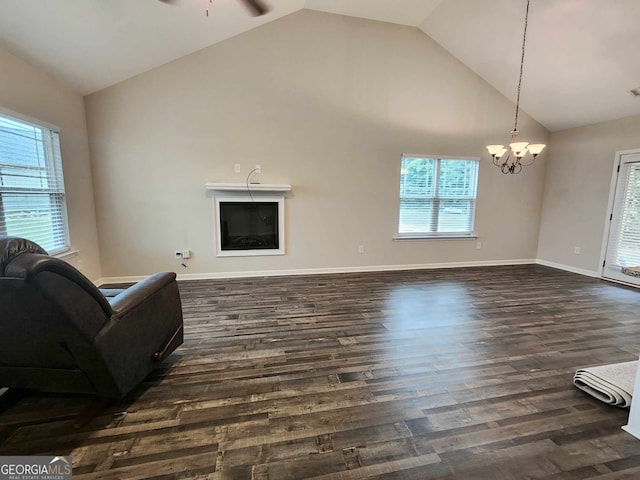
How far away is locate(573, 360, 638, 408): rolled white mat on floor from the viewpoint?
188cm

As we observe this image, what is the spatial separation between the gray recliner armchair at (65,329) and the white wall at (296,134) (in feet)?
9.32

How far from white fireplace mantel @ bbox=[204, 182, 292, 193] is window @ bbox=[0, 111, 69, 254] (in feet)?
5.56

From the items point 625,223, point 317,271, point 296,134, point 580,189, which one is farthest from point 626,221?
point 296,134

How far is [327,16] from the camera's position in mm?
4391

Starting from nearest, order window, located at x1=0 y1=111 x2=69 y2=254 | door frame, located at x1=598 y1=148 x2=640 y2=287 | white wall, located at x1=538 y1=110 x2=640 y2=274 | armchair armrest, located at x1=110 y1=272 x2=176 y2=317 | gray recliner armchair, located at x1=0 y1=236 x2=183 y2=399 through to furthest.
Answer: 1. gray recliner armchair, located at x1=0 y1=236 x2=183 y2=399
2. armchair armrest, located at x1=110 y1=272 x2=176 y2=317
3. window, located at x1=0 y1=111 x2=69 y2=254
4. door frame, located at x1=598 y1=148 x2=640 y2=287
5. white wall, located at x1=538 y1=110 x2=640 y2=274

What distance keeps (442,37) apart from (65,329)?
5.82m

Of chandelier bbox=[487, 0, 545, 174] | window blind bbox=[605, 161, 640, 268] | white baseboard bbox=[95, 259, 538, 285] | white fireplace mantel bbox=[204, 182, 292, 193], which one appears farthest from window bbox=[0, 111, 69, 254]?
window blind bbox=[605, 161, 640, 268]

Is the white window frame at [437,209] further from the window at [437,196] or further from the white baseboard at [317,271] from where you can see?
the white baseboard at [317,271]

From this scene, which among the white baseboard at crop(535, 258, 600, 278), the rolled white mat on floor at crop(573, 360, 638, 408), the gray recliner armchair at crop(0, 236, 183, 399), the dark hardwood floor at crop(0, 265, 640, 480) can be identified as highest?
the gray recliner armchair at crop(0, 236, 183, 399)

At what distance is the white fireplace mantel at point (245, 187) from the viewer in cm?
430

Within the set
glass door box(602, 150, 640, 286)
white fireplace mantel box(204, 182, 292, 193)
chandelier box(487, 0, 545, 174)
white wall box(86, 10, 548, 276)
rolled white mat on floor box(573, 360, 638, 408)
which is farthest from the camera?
glass door box(602, 150, 640, 286)

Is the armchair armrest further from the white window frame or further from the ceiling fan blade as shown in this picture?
the white window frame

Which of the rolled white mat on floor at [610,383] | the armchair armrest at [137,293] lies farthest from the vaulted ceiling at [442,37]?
the rolled white mat on floor at [610,383]

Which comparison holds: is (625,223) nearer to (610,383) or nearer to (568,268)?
(568,268)
